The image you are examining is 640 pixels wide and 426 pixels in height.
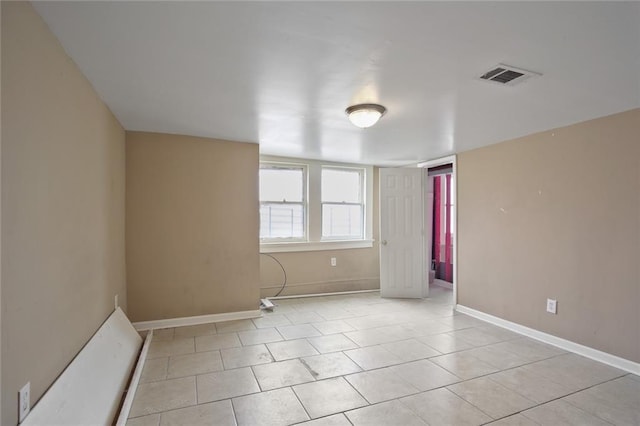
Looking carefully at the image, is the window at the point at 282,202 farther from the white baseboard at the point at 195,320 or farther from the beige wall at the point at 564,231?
the beige wall at the point at 564,231

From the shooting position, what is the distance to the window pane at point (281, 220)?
509 cm

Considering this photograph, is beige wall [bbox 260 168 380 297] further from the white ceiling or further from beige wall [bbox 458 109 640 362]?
the white ceiling

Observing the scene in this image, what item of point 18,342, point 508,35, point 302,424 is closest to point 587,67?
point 508,35

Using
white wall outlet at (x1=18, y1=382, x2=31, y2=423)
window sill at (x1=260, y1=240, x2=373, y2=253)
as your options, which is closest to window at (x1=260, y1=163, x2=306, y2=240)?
window sill at (x1=260, y1=240, x2=373, y2=253)

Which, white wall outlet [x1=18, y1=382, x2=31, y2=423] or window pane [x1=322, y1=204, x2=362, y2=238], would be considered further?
window pane [x1=322, y1=204, x2=362, y2=238]

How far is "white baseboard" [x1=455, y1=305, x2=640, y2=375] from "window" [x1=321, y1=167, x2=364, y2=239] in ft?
7.50

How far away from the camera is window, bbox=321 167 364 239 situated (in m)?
5.56

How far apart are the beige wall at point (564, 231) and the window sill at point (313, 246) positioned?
1.87 m

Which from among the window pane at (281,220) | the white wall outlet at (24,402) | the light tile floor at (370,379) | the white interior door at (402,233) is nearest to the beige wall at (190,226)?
the light tile floor at (370,379)

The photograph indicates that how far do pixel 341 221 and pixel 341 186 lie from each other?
1.97 ft

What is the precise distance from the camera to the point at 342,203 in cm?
567

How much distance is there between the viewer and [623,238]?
280 cm

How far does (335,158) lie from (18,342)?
434 cm

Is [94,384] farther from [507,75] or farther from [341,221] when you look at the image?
[341,221]
